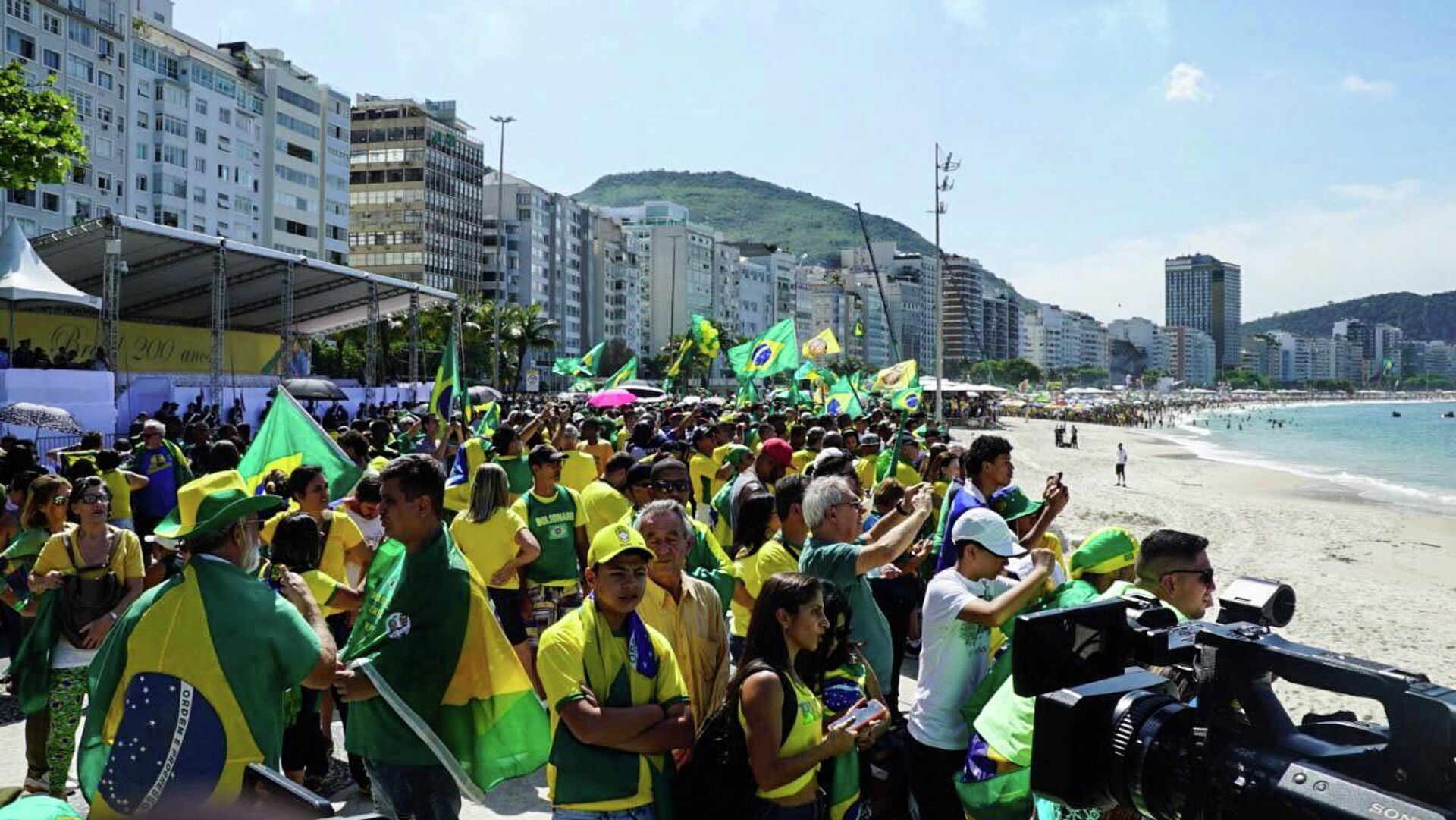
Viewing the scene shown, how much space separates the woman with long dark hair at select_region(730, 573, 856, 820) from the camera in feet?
10.5

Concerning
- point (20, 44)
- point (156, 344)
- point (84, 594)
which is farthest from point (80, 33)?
point (84, 594)

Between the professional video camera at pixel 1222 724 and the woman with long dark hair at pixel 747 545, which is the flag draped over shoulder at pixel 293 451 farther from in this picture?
the professional video camera at pixel 1222 724

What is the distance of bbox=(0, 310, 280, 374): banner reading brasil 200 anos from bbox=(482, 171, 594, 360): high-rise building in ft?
194

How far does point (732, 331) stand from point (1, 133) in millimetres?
132872

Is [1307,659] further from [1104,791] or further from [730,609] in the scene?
[730,609]

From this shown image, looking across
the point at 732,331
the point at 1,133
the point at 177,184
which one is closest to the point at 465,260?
the point at 177,184

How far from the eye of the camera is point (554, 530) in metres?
6.84

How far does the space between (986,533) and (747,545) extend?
154 cm

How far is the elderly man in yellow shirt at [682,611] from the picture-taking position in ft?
12.9

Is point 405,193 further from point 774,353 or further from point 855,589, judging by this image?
point 855,589

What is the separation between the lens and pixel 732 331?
14538cm

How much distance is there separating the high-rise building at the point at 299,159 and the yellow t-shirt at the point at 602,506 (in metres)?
76.0

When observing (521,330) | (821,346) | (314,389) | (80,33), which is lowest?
(314,389)

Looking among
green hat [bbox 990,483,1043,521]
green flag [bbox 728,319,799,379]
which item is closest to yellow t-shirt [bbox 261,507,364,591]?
green hat [bbox 990,483,1043,521]
